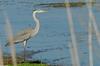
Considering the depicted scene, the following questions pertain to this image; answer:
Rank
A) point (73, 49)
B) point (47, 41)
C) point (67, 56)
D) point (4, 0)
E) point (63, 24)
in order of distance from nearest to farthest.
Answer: point (73, 49) → point (67, 56) → point (47, 41) → point (63, 24) → point (4, 0)

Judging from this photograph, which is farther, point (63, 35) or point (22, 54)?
point (63, 35)

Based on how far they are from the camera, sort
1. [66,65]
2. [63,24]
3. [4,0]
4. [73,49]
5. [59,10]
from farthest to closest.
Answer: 1. [4,0]
2. [59,10]
3. [63,24]
4. [66,65]
5. [73,49]

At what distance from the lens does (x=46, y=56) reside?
1279 centimetres

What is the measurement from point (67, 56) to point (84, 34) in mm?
3409

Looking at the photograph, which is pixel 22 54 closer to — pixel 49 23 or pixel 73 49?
pixel 49 23

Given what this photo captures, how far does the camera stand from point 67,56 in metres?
12.3

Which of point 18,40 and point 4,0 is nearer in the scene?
point 18,40

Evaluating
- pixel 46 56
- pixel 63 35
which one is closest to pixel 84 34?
pixel 63 35

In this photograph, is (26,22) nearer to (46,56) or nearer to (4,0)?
(46,56)

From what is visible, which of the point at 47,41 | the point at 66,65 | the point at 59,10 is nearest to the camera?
the point at 66,65

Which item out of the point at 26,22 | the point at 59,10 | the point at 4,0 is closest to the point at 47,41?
the point at 26,22

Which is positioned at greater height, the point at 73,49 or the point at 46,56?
the point at 73,49

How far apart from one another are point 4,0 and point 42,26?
13.7 m

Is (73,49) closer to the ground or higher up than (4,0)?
higher up
